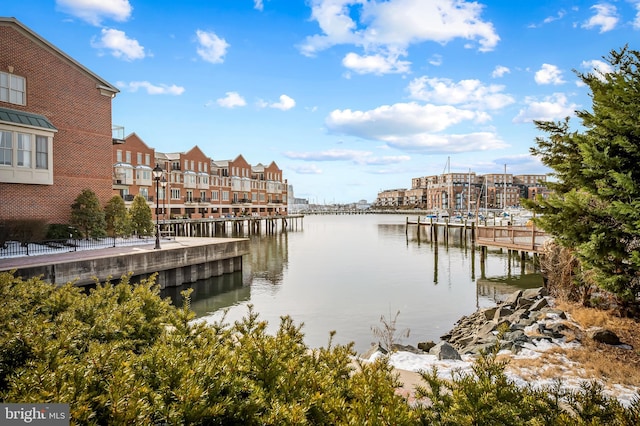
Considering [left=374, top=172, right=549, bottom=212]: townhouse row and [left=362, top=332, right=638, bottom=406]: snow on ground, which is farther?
[left=374, top=172, right=549, bottom=212]: townhouse row

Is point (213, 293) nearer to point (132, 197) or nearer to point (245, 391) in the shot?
point (245, 391)

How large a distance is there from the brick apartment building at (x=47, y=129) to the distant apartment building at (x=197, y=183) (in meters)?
20.6

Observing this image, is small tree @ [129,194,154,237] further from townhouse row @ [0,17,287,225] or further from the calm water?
the calm water

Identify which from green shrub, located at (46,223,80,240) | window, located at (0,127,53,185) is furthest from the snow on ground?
window, located at (0,127,53,185)

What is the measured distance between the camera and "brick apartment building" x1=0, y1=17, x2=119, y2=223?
21.4 metres

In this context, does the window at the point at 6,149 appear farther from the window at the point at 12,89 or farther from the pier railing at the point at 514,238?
the pier railing at the point at 514,238

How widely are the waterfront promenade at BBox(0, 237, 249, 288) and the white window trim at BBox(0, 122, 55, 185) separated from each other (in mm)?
5257

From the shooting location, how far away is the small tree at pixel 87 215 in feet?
80.9

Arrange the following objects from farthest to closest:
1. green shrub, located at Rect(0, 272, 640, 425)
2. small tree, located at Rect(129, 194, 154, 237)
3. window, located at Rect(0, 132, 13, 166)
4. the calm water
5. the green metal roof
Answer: small tree, located at Rect(129, 194, 154, 237) → the green metal roof → window, located at Rect(0, 132, 13, 166) → the calm water → green shrub, located at Rect(0, 272, 640, 425)

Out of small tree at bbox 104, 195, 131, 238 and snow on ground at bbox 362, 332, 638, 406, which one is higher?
small tree at bbox 104, 195, 131, 238

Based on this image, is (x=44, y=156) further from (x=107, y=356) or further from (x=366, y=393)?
(x=366, y=393)

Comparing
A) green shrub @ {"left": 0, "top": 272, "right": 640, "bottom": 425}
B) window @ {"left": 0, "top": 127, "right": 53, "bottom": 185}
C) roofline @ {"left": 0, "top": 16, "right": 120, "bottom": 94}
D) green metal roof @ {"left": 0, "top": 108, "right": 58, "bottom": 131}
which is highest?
roofline @ {"left": 0, "top": 16, "right": 120, "bottom": 94}

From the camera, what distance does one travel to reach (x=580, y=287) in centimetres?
1352

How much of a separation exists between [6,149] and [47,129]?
2384 millimetres
